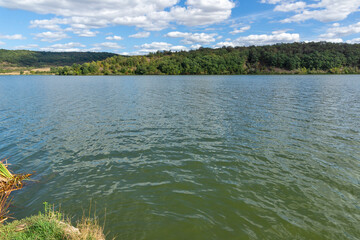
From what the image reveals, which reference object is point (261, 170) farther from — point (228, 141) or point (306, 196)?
point (228, 141)

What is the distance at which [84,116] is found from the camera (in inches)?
914

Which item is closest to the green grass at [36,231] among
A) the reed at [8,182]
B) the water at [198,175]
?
the water at [198,175]

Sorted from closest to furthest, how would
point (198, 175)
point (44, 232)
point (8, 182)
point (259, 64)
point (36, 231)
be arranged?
point (44, 232)
point (36, 231)
point (8, 182)
point (198, 175)
point (259, 64)

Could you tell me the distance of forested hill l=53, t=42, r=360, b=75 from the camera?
15712 cm

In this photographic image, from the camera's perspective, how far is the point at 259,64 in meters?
186

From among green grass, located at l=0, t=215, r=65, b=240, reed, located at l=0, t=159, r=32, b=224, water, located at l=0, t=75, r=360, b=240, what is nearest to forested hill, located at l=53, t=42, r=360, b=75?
water, located at l=0, t=75, r=360, b=240

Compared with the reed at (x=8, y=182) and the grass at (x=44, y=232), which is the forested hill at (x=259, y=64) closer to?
the reed at (x=8, y=182)

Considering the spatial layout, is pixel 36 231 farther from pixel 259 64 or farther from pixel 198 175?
pixel 259 64

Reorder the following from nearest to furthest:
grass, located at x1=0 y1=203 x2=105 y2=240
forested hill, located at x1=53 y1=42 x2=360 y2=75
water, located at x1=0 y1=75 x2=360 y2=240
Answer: grass, located at x1=0 y1=203 x2=105 y2=240
water, located at x1=0 y1=75 x2=360 y2=240
forested hill, located at x1=53 y1=42 x2=360 y2=75

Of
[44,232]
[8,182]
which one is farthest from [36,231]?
[8,182]

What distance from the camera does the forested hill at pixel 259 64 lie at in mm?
157125

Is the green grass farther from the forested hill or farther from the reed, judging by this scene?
the forested hill

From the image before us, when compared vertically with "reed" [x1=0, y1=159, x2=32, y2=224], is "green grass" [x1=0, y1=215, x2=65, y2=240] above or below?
above

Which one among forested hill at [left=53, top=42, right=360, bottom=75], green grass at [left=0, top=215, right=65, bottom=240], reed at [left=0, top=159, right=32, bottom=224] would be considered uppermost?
forested hill at [left=53, top=42, right=360, bottom=75]
